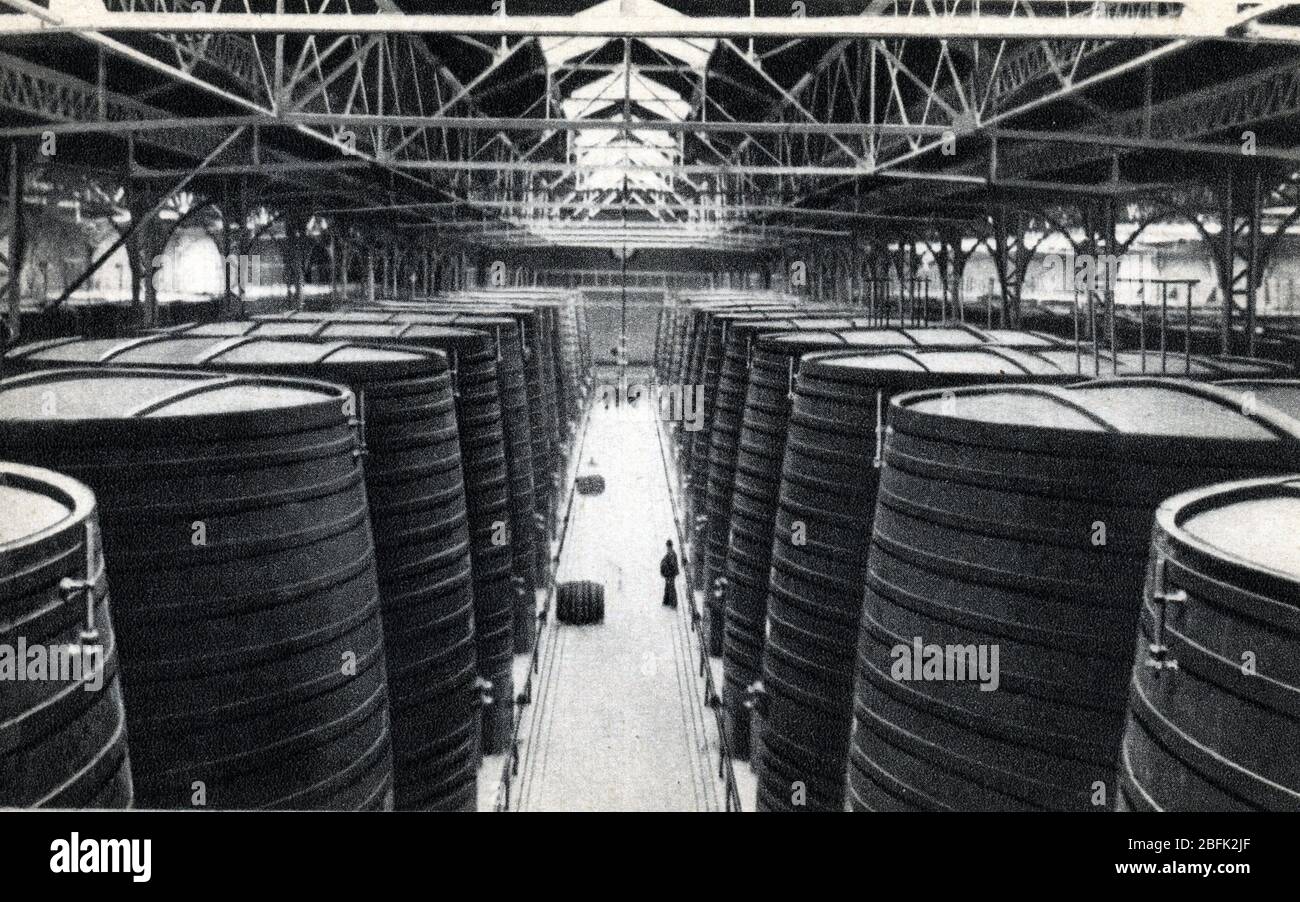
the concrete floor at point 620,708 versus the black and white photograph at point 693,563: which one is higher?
the black and white photograph at point 693,563

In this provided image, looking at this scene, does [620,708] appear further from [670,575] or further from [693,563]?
[670,575]

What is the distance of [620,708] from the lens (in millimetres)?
12484

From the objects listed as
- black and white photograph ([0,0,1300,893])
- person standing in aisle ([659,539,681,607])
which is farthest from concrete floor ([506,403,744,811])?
person standing in aisle ([659,539,681,607])

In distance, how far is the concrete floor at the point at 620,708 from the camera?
34.0ft

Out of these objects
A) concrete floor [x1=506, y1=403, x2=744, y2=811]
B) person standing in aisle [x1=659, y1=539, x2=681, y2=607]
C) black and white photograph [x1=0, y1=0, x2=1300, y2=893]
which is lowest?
concrete floor [x1=506, y1=403, x2=744, y2=811]

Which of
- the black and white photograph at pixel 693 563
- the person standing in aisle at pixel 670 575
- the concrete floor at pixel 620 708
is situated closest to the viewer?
the black and white photograph at pixel 693 563

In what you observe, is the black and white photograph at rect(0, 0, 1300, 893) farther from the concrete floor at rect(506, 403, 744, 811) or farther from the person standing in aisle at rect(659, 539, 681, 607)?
Answer: the person standing in aisle at rect(659, 539, 681, 607)

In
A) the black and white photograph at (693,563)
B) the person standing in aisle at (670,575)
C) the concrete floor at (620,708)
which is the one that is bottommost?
the concrete floor at (620,708)

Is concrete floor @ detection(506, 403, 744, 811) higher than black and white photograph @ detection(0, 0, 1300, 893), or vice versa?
black and white photograph @ detection(0, 0, 1300, 893)

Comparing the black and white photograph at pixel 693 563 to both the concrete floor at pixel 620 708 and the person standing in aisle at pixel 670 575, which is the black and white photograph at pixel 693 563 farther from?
the person standing in aisle at pixel 670 575

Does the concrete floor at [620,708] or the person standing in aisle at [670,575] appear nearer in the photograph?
the concrete floor at [620,708]

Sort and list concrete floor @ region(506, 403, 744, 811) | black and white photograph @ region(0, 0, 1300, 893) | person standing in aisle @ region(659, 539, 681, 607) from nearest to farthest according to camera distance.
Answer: black and white photograph @ region(0, 0, 1300, 893), concrete floor @ region(506, 403, 744, 811), person standing in aisle @ region(659, 539, 681, 607)

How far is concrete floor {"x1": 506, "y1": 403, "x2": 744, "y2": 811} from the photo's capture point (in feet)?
34.0

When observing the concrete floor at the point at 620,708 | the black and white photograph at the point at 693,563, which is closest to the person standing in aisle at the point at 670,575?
the concrete floor at the point at 620,708
